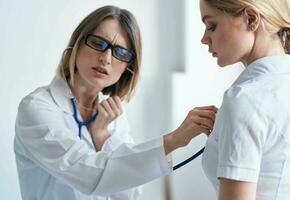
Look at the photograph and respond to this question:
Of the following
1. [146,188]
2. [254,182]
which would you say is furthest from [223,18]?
[146,188]

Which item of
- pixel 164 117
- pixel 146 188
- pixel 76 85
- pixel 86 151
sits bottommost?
pixel 146 188

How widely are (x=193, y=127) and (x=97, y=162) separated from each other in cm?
26

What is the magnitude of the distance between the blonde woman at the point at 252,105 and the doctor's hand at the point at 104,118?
499mm

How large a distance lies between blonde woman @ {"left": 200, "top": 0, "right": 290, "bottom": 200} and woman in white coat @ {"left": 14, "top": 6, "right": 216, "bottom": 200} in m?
0.22

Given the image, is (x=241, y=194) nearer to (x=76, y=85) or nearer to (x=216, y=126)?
(x=216, y=126)

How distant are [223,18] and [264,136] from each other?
235 millimetres

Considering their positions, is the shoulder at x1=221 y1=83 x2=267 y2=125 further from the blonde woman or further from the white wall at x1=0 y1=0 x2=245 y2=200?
the white wall at x1=0 y1=0 x2=245 y2=200

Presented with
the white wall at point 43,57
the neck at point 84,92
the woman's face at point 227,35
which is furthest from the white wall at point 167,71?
the woman's face at point 227,35

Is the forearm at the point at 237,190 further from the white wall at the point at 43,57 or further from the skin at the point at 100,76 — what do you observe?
the white wall at the point at 43,57

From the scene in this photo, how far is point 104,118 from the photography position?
49.9 inches

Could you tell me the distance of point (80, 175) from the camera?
3.40 ft

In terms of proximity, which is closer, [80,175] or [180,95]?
[80,175]

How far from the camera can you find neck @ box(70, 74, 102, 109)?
131 centimetres

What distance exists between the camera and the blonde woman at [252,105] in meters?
0.70
